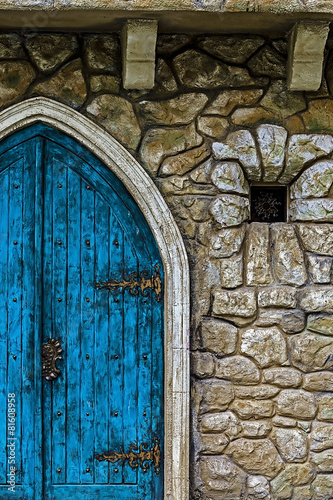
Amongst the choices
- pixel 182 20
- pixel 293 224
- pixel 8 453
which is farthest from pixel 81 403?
pixel 182 20

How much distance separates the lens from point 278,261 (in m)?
3.21

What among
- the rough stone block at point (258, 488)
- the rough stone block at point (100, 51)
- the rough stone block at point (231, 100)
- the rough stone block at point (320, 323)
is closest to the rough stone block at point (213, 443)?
the rough stone block at point (258, 488)

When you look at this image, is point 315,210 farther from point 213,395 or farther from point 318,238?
point 213,395

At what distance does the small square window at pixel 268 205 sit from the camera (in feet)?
10.9

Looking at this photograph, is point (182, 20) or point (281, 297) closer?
point (182, 20)

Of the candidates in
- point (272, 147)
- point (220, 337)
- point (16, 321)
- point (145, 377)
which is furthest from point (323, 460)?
point (16, 321)

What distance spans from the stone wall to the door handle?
80 cm

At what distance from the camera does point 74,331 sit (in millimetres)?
3242

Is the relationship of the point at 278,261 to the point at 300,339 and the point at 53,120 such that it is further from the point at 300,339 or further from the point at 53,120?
the point at 53,120

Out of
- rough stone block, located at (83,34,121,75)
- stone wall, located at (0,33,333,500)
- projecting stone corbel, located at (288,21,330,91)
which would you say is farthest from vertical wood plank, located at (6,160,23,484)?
projecting stone corbel, located at (288,21,330,91)

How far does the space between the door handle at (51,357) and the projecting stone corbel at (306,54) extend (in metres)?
2.02

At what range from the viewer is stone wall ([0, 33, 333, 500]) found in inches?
125

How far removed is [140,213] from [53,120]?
2.39 feet

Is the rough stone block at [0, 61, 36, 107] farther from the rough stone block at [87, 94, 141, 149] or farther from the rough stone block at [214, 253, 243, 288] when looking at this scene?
the rough stone block at [214, 253, 243, 288]
